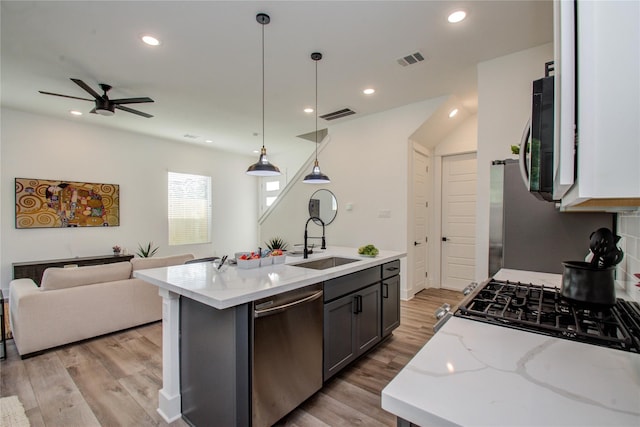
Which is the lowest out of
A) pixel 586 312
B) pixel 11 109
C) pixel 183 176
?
pixel 586 312

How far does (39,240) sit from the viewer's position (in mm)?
4914

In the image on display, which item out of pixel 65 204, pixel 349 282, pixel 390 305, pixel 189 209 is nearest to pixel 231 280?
pixel 349 282

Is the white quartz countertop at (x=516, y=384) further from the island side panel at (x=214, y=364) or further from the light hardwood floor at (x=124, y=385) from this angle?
the light hardwood floor at (x=124, y=385)

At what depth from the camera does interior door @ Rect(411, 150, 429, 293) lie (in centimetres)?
464

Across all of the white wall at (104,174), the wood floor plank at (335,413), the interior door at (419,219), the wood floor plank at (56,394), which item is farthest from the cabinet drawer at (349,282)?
the white wall at (104,174)

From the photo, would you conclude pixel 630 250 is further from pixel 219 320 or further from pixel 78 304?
pixel 78 304

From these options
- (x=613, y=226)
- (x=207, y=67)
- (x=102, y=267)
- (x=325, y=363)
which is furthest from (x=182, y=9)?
(x=613, y=226)

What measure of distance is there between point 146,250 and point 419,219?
549 cm

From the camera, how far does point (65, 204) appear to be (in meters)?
5.18

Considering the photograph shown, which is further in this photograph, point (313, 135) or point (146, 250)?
point (313, 135)

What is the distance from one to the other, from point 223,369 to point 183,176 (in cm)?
621

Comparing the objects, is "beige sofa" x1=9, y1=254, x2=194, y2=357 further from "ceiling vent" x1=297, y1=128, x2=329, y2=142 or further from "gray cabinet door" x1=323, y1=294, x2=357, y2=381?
"ceiling vent" x1=297, y1=128, x2=329, y2=142

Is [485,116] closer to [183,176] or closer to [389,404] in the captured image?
[389,404]

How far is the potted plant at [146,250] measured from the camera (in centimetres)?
594
